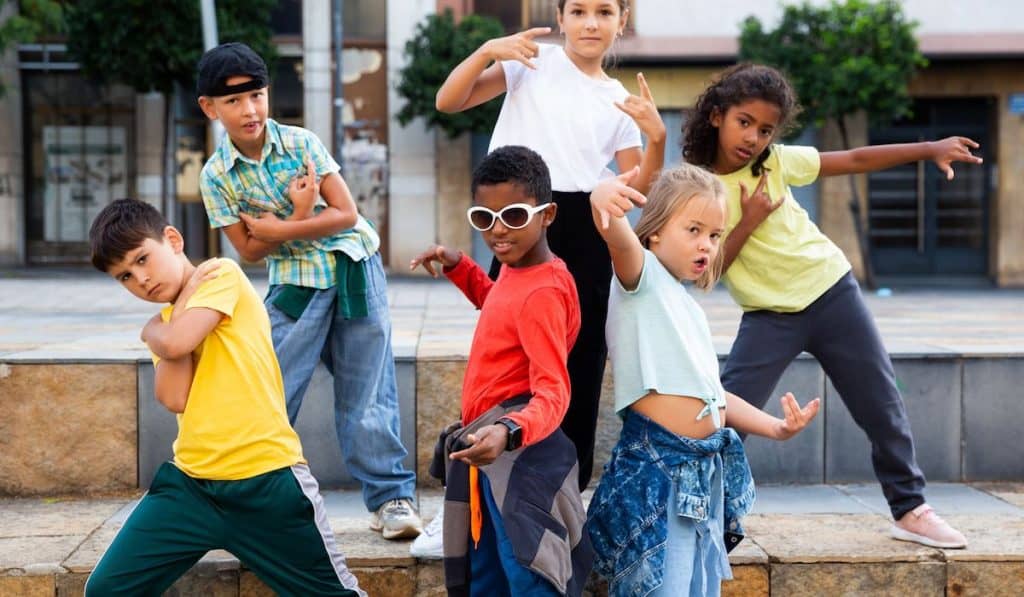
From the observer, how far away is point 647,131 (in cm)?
334

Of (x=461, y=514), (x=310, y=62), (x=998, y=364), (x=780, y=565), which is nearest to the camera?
(x=461, y=514)

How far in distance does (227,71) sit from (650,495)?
170cm

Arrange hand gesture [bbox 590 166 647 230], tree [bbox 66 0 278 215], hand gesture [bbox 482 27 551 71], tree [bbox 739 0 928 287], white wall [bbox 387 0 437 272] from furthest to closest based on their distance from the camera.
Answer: white wall [bbox 387 0 437 272] < tree [bbox 66 0 278 215] < tree [bbox 739 0 928 287] < hand gesture [bbox 482 27 551 71] < hand gesture [bbox 590 166 647 230]

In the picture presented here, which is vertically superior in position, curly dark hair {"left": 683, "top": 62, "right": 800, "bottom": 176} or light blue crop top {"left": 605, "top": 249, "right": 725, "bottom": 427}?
curly dark hair {"left": 683, "top": 62, "right": 800, "bottom": 176}

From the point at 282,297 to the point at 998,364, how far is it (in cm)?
305

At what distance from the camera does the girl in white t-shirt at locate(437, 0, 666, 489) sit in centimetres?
358

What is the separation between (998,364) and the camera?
16.8ft

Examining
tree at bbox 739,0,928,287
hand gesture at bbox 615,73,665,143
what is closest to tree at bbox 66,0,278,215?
tree at bbox 739,0,928,287

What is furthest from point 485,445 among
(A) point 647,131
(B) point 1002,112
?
(B) point 1002,112

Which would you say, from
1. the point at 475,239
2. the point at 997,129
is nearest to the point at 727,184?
the point at 475,239

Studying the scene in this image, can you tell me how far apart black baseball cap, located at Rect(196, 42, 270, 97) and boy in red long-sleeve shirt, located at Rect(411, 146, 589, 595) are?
853 millimetres

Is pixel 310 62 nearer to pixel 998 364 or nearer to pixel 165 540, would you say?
pixel 998 364

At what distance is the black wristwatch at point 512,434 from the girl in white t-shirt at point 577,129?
752mm

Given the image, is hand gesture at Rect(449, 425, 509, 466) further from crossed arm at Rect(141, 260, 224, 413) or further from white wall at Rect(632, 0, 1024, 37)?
white wall at Rect(632, 0, 1024, 37)
